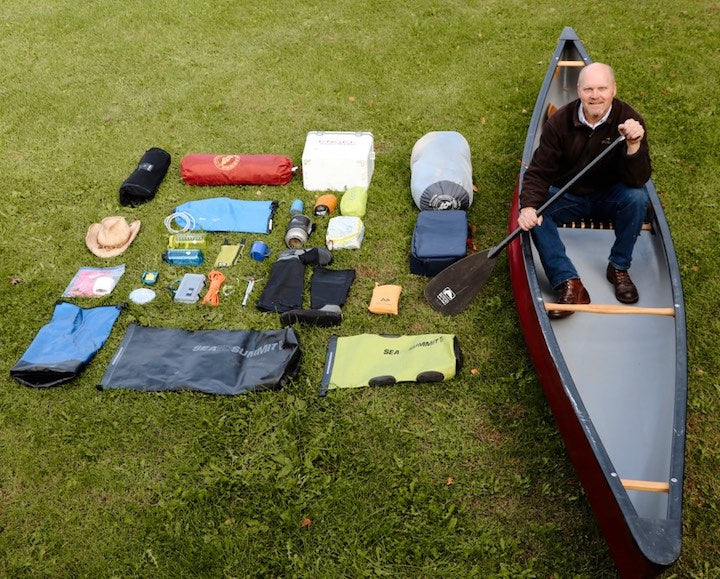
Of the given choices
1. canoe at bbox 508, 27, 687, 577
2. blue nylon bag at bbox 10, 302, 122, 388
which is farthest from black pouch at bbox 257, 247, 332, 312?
canoe at bbox 508, 27, 687, 577

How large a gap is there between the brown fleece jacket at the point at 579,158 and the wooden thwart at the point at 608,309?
961mm

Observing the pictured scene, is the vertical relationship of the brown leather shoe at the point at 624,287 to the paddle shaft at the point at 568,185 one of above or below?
below

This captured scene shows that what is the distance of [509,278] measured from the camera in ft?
19.8

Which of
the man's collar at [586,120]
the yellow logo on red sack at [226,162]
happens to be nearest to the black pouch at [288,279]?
the yellow logo on red sack at [226,162]

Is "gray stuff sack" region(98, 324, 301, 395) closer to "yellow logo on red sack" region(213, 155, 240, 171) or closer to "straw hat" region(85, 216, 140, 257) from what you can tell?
"straw hat" region(85, 216, 140, 257)

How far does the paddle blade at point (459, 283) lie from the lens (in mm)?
5664

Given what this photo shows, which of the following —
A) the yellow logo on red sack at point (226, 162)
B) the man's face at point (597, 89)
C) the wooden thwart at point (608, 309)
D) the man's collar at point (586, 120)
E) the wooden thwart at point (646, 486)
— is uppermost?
the man's face at point (597, 89)

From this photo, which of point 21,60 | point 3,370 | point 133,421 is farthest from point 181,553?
point 21,60

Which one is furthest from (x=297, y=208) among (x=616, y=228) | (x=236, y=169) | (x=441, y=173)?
(x=616, y=228)

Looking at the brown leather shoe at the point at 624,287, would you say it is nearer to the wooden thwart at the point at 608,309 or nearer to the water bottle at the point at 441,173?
the wooden thwart at the point at 608,309

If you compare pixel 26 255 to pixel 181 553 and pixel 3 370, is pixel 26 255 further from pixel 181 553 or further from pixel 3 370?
pixel 181 553

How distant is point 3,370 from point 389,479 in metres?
3.72

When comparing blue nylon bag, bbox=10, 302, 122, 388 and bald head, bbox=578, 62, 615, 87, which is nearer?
bald head, bbox=578, 62, 615, 87

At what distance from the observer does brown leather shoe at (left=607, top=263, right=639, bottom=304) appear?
17.0 feet
